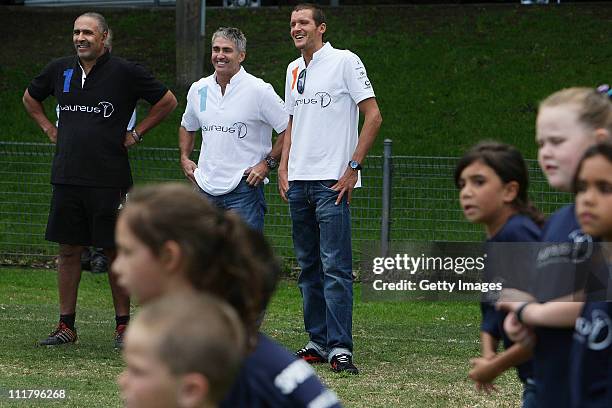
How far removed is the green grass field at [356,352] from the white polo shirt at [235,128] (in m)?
1.31

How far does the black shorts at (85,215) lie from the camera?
8.57m

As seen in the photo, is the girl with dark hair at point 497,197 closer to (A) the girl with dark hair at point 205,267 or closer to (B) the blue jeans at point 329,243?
(A) the girl with dark hair at point 205,267

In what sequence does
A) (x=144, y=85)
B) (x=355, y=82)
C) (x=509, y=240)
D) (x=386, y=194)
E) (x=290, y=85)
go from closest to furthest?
(x=509, y=240) < (x=355, y=82) < (x=290, y=85) < (x=144, y=85) < (x=386, y=194)

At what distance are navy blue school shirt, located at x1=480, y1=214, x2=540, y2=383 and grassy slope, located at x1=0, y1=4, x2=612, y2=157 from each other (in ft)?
42.3

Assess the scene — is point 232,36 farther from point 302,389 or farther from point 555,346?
point 302,389

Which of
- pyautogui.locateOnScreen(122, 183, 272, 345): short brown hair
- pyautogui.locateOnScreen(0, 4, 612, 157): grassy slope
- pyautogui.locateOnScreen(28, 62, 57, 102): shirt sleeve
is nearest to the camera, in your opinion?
pyautogui.locateOnScreen(122, 183, 272, 345): short brown hair

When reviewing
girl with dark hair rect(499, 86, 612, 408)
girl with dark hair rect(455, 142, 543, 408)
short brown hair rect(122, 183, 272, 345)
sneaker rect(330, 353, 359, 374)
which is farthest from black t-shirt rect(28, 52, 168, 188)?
short brown hair rect(122, 183, 272, 345)

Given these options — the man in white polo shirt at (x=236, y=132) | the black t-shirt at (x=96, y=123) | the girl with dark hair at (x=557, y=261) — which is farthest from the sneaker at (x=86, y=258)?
the girl with dark hair at (x=557, y=261)

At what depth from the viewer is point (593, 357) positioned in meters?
3.56

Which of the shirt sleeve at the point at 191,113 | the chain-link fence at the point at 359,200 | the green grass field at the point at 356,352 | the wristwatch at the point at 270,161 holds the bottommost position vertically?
the green grass field at the point at 356,352

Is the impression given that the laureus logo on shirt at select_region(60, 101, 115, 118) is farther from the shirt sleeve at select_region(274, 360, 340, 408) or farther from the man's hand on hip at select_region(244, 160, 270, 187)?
the shirt sleeve at select_region(274, 360, 340, 408)

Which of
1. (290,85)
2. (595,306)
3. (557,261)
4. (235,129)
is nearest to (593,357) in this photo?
(595,306)

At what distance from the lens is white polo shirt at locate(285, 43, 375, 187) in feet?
25.5

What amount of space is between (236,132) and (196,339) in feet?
18.5
